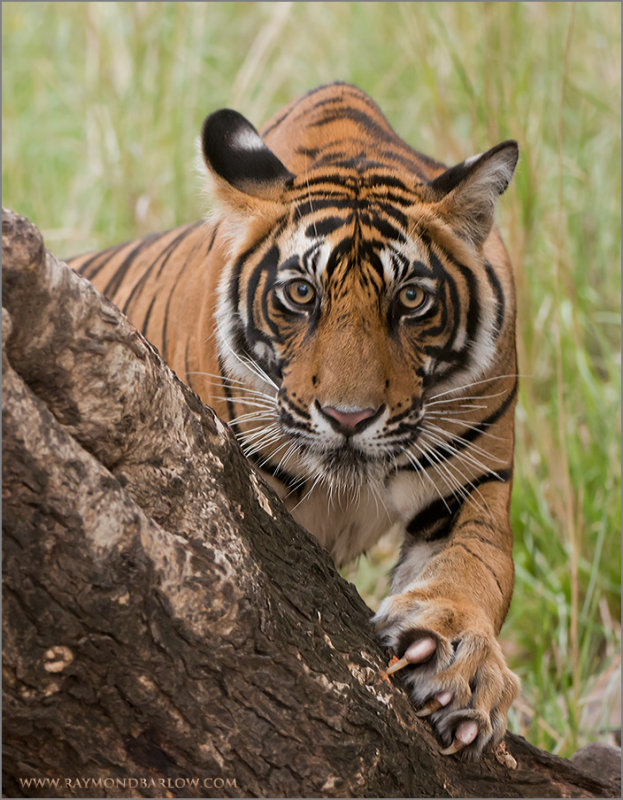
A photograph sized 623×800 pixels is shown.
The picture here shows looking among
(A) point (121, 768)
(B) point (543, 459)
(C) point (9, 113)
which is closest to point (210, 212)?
(A) point (121, 768)

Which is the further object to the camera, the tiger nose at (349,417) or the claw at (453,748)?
the tiger nose at (349,417)

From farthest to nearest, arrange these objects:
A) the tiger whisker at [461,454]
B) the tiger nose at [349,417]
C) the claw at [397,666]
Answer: the tiger whisker at [461,454], the tiger nose at [349,417], the claw at [397,666]

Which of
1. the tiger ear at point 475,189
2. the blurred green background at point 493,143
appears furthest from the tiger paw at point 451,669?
the blurred green background at point 493,143

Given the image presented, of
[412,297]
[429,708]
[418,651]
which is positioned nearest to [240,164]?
[412,297]

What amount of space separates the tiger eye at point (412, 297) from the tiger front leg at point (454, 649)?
594 millimetres

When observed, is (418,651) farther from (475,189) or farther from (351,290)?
(475,189)

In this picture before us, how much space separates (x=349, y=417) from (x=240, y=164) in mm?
732

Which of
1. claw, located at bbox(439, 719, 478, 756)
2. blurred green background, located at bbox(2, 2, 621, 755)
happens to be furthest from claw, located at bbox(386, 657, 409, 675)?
blurred green background, located at bbox(2, 2, 621, 755)

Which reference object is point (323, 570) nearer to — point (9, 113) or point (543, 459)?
point (543, 459)

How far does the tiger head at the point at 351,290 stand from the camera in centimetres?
217

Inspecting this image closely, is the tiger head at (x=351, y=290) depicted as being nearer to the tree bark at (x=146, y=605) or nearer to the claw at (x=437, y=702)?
the tree bark at (x=146, y=605)

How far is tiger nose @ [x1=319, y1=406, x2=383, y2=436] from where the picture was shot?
6.97ft

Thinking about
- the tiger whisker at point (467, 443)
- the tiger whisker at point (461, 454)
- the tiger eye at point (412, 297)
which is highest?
the tiger eye at point (412, 297)

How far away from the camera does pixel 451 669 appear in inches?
74.2
